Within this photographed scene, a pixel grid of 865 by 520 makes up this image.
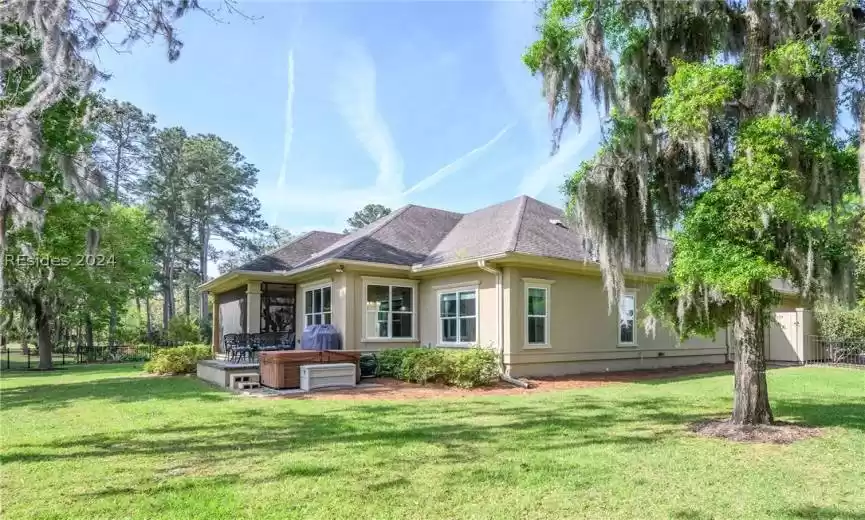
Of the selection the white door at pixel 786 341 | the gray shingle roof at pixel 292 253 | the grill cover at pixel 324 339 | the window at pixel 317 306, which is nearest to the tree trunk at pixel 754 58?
the grill cover at pixel 324 339

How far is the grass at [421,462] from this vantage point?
13.2ft

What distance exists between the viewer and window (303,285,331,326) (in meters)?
14.9

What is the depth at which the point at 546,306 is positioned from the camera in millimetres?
13195

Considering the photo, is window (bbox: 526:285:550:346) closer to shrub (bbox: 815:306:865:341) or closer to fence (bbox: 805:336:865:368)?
shrub (bbox: 815:306:865:341)

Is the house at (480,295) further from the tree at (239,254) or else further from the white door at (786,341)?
the tree at (239,254)

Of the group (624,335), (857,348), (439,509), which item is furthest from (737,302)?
(857,348)

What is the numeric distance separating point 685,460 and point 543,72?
5046 mm

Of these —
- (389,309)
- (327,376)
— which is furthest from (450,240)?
(327,376)

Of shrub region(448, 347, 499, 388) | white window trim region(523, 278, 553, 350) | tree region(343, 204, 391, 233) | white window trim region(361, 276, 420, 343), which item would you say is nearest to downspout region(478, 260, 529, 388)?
white window trim region(523, 278, 553, 350)

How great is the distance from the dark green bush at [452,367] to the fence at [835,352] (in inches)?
477

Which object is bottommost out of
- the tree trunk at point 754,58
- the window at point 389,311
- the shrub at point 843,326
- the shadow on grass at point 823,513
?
the shadow on grass at point 823,513

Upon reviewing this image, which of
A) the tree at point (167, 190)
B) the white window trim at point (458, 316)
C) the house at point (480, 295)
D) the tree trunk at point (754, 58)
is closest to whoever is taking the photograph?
the tree trunk at point (754, 58)

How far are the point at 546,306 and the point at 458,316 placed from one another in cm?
218

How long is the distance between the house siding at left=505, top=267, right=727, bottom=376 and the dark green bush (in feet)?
3.27
